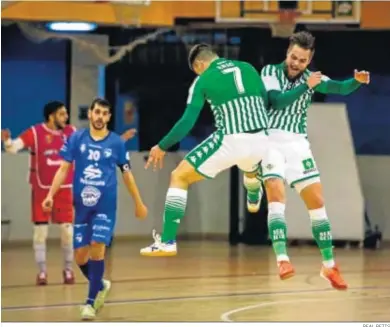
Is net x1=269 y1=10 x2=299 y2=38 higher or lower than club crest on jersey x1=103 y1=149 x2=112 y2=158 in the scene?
higher

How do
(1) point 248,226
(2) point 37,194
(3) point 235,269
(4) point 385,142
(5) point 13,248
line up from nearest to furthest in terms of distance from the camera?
(2) point 37,194, (3) point 235,269, (5) point 13,248, (1) point 248,226, (4) point 385,142

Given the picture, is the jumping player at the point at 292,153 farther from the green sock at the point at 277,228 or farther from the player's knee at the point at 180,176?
the player's knee at the point at 180,176

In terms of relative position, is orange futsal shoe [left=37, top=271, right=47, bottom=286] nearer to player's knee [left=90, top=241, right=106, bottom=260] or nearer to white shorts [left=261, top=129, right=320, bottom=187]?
player's knee [left=90, top=241, right=106, bottom=260]

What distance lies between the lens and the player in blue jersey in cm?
990

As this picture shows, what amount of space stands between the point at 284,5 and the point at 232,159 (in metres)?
7.72

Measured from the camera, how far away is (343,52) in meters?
18.9

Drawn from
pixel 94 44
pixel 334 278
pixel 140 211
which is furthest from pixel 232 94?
pixel 94 44

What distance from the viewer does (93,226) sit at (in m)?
9.89

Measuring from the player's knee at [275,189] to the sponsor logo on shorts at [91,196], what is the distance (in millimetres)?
1943

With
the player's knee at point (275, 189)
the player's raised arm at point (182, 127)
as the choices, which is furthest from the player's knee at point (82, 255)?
the player's knee at point (275, 189)

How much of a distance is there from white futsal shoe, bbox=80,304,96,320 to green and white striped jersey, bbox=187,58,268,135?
2.53 meters

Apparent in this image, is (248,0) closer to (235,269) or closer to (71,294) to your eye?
(235,269)

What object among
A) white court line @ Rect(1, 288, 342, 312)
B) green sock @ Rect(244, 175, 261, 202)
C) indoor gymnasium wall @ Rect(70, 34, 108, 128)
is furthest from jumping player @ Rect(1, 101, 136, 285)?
indoor gymnasium wall @ Rect(70, 34, 108, 128)

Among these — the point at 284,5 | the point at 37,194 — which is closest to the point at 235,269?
the point at 37,194
